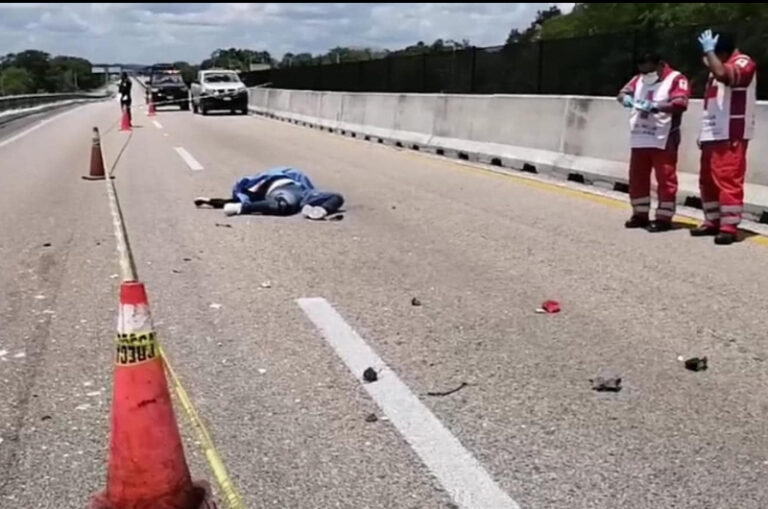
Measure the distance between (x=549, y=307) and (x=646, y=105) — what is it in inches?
145

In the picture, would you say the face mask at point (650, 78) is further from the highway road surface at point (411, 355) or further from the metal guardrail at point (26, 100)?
the metal guardrail at point (26, 100)

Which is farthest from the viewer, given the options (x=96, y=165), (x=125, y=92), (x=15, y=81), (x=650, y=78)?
(x=15, y=81)

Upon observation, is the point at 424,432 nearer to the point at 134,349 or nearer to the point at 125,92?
the point at 134,349

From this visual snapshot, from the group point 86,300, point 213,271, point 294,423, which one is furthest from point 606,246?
point 294,423

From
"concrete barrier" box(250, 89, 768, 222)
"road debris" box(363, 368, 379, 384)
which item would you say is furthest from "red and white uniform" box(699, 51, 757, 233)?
"road debris" box(363, 368, 379, 384)

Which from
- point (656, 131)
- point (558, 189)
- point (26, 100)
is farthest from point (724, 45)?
point (26, 100)

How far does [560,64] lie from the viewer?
20281 mm

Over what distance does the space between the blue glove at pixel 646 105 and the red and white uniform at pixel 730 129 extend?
59 cm

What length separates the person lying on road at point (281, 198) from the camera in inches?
445

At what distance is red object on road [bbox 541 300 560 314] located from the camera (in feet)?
21.9

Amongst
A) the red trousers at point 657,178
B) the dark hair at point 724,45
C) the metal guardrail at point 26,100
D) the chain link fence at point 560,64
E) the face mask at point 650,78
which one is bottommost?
the red trousers at point 657,178

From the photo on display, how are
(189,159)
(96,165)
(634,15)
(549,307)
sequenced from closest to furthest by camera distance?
(549,307), (96,165), (189,159), (634,15)

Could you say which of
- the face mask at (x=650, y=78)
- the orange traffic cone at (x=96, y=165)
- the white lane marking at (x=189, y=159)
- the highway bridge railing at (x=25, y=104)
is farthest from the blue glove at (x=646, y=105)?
the highway bridge railing at (x=25, y=104)

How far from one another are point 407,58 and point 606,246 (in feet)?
68.9
